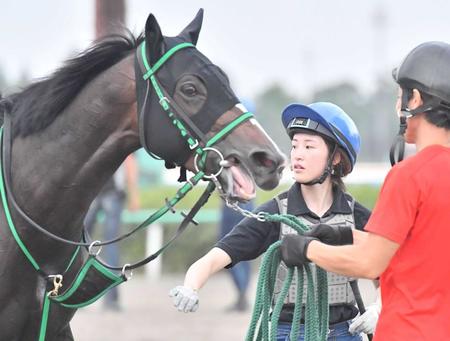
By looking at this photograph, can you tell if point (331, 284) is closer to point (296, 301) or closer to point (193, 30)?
point (296, 301)

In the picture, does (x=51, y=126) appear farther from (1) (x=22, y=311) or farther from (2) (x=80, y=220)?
(1) (x=22, y=311)

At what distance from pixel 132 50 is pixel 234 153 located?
0.70 meters

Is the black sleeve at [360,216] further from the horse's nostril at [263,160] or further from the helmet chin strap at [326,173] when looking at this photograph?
the horse's nostril at [263,160]

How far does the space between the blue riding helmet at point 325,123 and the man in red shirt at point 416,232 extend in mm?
755

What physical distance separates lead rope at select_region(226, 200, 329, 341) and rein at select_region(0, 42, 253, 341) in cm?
24

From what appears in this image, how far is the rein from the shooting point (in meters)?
3.84

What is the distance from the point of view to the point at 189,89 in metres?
3.89

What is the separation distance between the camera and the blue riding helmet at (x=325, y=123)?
4.03 m

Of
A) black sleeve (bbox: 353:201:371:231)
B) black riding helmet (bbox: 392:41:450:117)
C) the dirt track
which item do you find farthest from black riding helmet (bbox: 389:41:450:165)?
the dirt track

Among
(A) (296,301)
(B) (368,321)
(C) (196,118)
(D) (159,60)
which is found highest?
(D) (159,60)

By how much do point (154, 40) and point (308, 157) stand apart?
756mm

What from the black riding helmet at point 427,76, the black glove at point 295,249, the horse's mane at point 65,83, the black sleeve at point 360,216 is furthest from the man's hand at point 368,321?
the horse's mane at point 65,83

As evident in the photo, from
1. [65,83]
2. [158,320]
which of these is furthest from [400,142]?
[158,320]

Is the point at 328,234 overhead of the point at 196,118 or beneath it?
beneath
